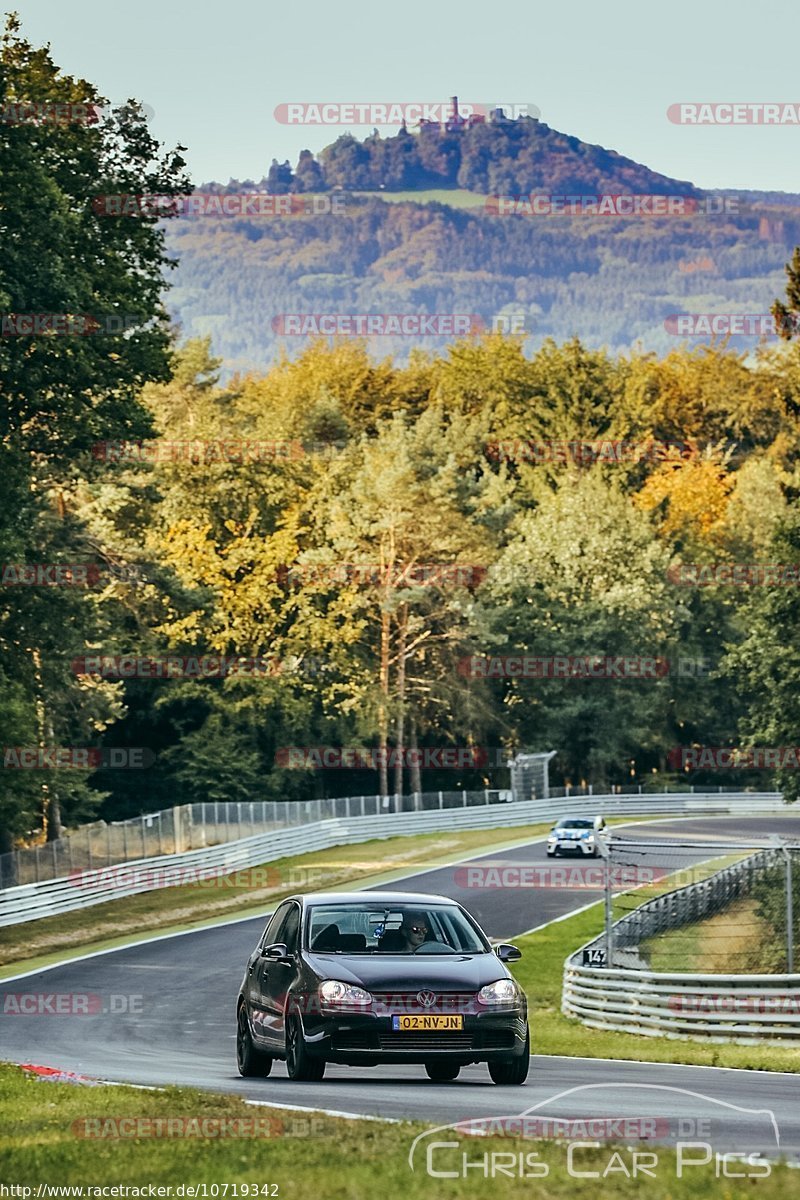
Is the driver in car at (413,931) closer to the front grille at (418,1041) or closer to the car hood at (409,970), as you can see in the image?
the car hood at (409,970)

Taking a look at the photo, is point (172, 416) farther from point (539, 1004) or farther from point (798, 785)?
point (539, 1004)

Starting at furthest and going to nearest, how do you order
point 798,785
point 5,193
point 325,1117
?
1. point 798,785
2. point 5,193
3. point 325,1117

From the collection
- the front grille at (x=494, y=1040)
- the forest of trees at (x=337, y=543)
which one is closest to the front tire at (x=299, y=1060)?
the front grille at (x=494, y=1040)

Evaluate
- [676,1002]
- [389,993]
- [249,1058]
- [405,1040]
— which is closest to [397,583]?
[676,1002]

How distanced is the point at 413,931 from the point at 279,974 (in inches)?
46.1

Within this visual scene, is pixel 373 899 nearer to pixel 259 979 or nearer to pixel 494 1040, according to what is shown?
pixel 259 979

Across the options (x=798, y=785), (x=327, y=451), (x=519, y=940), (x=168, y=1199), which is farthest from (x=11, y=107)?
(x=327, y=451)

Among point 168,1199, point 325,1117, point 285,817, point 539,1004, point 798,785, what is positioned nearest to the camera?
point 168,1199

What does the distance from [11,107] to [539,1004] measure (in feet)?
70.6

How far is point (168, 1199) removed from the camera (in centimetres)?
969

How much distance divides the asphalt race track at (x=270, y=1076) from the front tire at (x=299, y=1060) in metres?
0.11

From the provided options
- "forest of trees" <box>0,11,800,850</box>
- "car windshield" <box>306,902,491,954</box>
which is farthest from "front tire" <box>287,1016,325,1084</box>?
"forest of trees" <box>0,11,800,850</box>

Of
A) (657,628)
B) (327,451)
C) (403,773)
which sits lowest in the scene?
(403,773)

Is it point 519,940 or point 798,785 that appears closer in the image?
point 519,940
